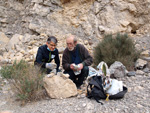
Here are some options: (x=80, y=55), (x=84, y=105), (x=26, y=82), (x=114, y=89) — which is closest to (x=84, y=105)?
(x=84, y=105)

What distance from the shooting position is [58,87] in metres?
2.56

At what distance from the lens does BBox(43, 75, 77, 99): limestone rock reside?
2.54 metres

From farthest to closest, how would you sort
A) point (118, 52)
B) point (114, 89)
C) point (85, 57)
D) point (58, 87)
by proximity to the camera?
point (118, 52), point (85, 57), point (58, 87), point (114, 89)

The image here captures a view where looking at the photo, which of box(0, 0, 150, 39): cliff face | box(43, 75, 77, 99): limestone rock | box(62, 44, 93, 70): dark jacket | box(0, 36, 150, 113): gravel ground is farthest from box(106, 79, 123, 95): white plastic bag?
box(0, 0, 150, 39): cliff face

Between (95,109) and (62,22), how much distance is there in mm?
8072

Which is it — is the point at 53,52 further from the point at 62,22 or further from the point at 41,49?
the point at 62,22

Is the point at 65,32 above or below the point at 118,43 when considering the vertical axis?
above

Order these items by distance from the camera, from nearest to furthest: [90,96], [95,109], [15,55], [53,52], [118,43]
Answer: [95,109]
[90,96]
[53,52]
[118,43]
[15,55]

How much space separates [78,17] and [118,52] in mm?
5419

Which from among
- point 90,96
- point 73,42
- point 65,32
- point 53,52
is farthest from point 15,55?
point 90,96

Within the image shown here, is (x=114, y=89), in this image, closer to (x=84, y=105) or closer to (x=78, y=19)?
(x=84, y=105)

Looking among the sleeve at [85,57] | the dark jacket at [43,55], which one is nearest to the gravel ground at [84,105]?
the sleeve at [85,57]

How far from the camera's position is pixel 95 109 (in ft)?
6.79

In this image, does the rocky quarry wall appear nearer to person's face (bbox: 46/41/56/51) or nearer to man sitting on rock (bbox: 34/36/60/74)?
man sitting on rock (bbox: 34/36/60/74)
